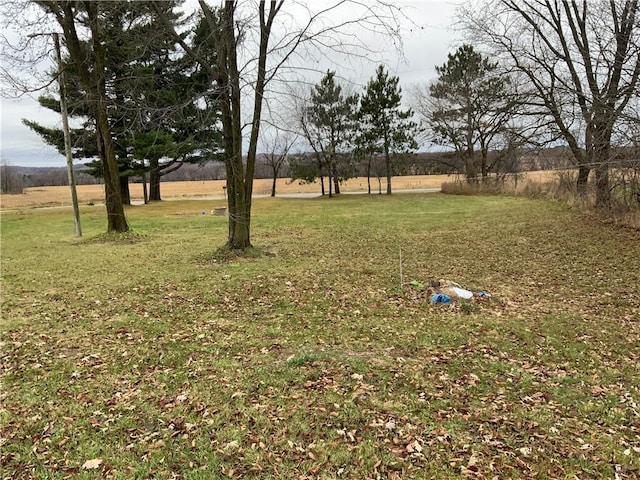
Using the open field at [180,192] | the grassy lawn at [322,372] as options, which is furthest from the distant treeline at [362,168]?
the grassy lawn at [322,372]

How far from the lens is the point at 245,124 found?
8.01 m

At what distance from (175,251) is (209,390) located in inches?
278

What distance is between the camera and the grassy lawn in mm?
2555

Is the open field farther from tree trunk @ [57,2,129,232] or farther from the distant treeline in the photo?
tree trunk @ [57,2,129,232]

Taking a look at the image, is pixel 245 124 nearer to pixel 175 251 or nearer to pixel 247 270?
pixel 247 270

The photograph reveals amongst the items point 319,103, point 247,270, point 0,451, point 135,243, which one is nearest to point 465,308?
point 247,270

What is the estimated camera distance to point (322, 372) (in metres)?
3.65

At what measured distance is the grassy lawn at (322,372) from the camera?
2555 millimetres

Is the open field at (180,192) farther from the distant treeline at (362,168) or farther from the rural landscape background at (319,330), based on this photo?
the rural landscape background at (319,330)

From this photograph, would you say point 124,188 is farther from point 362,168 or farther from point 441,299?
point 441,299

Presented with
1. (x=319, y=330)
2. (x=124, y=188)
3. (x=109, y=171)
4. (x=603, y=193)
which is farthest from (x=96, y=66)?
(x=124, y=188)

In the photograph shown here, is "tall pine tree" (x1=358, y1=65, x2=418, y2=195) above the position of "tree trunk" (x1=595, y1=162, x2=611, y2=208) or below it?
above

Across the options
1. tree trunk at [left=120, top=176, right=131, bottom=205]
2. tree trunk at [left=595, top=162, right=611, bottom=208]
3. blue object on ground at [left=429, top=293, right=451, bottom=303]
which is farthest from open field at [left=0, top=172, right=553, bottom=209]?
blue object on ground at [left=429, top=293, right=451, bottom=303]

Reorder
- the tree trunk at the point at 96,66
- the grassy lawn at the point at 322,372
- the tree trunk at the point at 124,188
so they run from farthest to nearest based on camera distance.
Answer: the tree trunk at the point at 124,188
the tree trunk at the point at 96,66
the grassy lawn at the point at 322,372
